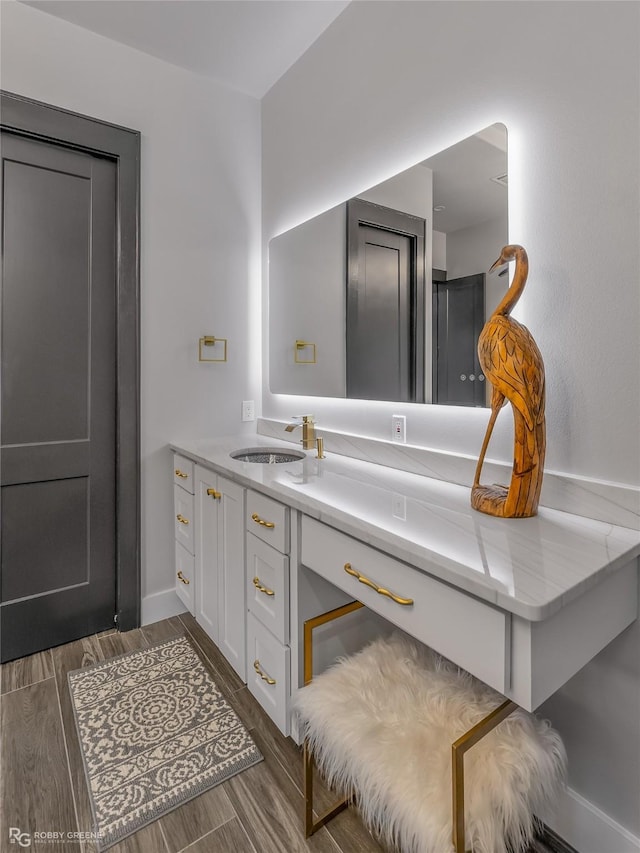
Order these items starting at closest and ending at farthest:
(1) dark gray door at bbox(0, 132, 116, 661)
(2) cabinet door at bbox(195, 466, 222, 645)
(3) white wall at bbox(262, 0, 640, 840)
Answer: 1. (3) white wall at bbox(262, 0, 640, 840)
2. (2) cabinet door at bbox(195, 466, 222, 645)
3. (1) dark gray door at bbox(0, 132, 116, 661)

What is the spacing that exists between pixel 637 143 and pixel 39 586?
2531 mm

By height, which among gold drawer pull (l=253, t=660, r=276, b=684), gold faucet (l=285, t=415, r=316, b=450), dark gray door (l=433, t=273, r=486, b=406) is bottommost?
gold drawer pull (l=253, t=660, r=276, b=684)

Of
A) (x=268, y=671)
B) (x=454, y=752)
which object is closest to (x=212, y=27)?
(x=268, y=671)

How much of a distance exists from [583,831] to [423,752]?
1.95 ft

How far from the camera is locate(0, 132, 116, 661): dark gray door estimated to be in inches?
73.7

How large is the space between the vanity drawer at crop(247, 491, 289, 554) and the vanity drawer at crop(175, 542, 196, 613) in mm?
688

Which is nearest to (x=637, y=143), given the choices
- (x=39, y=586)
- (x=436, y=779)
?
(x=436, y=779)

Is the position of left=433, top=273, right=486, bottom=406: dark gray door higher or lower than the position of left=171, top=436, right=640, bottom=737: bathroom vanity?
higher

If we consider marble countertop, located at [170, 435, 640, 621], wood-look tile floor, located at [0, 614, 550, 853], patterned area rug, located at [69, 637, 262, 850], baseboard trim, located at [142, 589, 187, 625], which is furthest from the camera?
baseboard trim, located at [142, 589, 187, 625]

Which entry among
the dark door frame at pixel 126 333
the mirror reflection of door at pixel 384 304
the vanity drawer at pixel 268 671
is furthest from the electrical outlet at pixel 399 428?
the dark door frame at pixel 126 333

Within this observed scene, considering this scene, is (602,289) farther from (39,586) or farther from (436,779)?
(39,586)

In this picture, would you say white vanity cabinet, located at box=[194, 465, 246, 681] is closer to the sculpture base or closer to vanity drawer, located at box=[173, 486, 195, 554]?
vanity drawer, located at box=[173, 486, 195, 554]

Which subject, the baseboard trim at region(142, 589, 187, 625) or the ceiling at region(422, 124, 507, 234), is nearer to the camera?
the ceiling at region(422, 124, 507, 234)

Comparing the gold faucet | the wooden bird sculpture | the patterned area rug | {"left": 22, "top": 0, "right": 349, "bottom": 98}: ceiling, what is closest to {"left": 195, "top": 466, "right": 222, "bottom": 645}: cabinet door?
the patterned area rug
